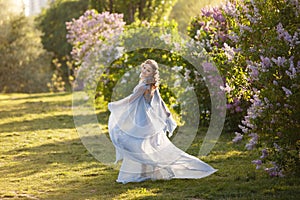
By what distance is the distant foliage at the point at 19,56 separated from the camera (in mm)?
33875

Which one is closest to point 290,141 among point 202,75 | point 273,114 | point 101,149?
point 273,114

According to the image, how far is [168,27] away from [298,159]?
975 cm

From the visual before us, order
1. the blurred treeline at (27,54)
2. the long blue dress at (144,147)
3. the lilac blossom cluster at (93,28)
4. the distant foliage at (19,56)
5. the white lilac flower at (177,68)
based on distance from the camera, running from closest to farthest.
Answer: the long blue dress at (144,147), the white lilac flower at (177,68), the lilac blossom cluster at (93,28), the blurred treeline at (27,54), the distant foliage at (19,56)

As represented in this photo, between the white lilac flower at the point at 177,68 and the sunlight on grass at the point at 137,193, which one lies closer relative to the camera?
the sunlight on grass at the point at 137,193

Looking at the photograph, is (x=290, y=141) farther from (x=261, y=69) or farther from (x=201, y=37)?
(x=201, y=37)

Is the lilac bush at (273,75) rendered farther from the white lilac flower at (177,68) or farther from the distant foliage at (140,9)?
the distant foliage at (140,9)

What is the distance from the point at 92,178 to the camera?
28.9ft

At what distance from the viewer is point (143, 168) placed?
8.34 meters

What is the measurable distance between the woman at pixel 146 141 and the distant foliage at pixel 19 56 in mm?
26187

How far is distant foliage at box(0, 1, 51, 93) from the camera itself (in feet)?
111

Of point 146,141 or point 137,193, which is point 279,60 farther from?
point 137,193

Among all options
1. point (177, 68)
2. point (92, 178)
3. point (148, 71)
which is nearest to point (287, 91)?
point (148, 71)

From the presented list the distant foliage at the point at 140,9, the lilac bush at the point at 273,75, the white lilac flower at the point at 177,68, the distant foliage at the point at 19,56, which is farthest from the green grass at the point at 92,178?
the distant foliage at the point at 19,56

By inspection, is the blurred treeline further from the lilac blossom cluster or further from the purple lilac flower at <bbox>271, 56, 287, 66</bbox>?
the purple lilac flower at <bbox>271, 56, 287, 66</bbox>
